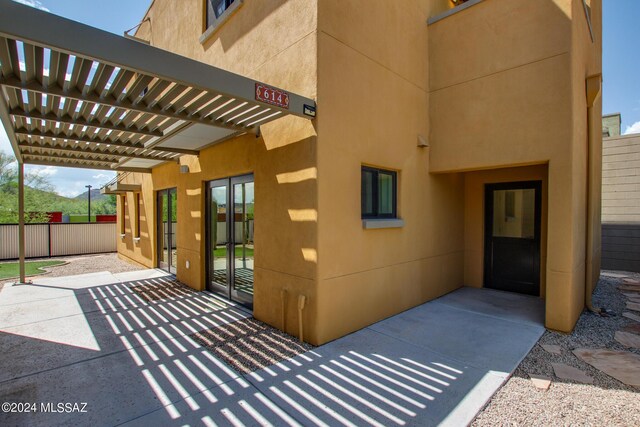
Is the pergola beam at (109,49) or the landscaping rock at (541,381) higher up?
the pergola beam at (109,49)

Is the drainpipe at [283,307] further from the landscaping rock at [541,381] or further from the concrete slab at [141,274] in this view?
the concrete slab at [141,274]

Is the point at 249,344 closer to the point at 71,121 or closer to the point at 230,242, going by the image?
the point at 230,242

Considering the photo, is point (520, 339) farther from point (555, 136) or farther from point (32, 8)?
point (32, 8)

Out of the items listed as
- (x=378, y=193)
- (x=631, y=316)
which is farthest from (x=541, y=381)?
(x=631, y=316)

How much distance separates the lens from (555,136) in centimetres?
451

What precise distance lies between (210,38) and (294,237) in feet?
15.3

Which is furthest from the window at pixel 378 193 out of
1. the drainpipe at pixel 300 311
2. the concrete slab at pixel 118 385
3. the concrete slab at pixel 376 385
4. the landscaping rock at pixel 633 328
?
the landscaping rock at pixel 633 328

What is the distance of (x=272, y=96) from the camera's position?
355 centimetres

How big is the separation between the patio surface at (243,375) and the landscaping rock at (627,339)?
0.93 meters

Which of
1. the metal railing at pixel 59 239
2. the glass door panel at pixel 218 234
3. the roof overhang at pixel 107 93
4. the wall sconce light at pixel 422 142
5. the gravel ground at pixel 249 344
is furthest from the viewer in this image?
the metal railing at pixel 59 239

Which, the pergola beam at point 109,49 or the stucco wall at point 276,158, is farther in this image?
the stucco wall at point 276,158

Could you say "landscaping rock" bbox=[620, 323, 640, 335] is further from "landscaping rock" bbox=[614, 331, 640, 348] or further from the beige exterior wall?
the beige exterior wall

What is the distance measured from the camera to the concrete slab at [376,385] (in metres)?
2.66

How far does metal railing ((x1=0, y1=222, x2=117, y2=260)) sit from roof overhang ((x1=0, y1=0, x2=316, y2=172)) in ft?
32.7
